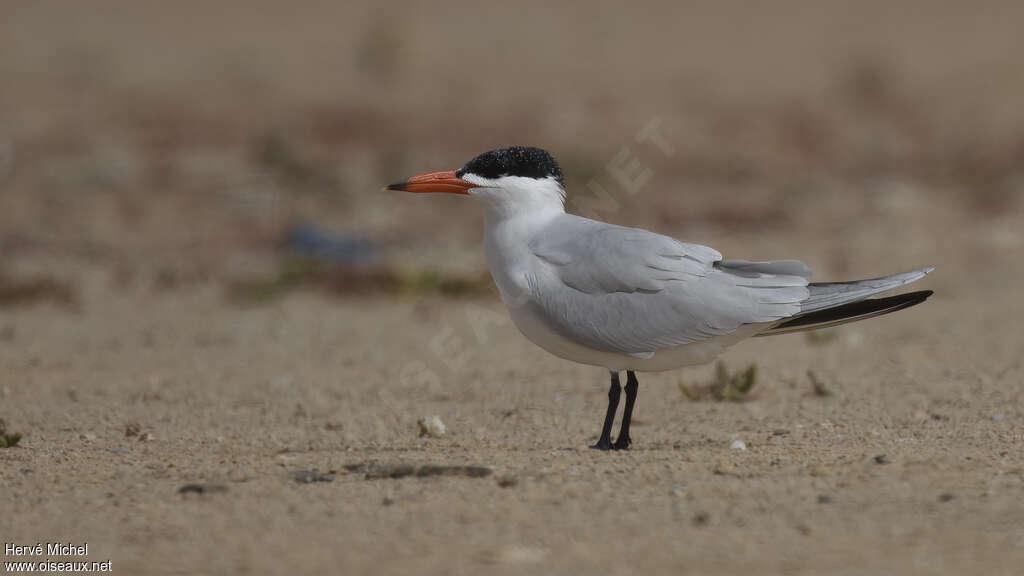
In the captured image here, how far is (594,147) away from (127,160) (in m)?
4.15

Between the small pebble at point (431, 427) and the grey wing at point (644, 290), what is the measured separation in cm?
82

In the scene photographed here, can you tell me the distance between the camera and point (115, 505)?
3.88m

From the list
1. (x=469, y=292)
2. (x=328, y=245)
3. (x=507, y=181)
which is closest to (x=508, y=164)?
(x=507, y=181)

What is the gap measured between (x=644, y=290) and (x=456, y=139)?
7799 millimetres

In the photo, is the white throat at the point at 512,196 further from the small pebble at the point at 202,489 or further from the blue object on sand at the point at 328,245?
the blue object on sand at the point at 328,245

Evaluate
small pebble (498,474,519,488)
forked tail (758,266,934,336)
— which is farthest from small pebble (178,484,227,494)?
forked tail (758,266,934,336)

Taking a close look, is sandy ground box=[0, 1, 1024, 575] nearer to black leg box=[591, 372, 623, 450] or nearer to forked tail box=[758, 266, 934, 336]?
black leg box=[591, 372, 623, 450]

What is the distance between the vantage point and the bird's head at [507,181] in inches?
187

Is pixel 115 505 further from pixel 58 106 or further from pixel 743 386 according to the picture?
pixel 58 106

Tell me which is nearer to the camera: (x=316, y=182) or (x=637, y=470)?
(x=637, y=470)

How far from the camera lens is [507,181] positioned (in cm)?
475

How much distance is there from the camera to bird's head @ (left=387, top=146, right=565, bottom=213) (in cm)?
476

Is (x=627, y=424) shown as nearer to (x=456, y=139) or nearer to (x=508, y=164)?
(x=508, y=164)

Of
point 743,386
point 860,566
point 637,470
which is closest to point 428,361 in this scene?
point 743,386
